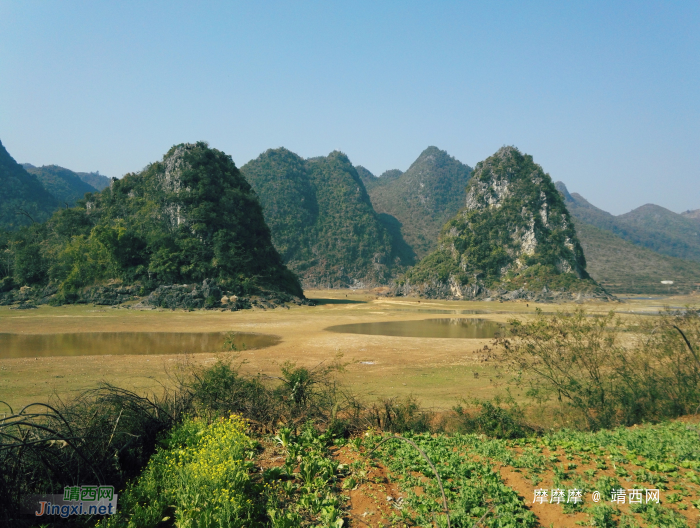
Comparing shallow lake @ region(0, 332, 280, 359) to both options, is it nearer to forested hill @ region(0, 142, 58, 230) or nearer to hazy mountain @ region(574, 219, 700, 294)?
forested hill @ region(0, 142, 58, 230)

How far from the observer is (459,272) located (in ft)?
340

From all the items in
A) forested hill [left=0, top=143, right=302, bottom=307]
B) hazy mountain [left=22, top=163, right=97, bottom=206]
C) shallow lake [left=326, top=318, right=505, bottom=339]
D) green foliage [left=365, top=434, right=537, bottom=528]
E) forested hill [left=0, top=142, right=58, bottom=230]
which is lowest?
shallow lake [left=326, top=318, right=505, bottom=339]

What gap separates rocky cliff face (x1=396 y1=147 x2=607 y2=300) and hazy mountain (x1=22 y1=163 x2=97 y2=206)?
119772 millimetres

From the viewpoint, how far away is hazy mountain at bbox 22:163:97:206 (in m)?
151

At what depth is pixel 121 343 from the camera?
25344 mm

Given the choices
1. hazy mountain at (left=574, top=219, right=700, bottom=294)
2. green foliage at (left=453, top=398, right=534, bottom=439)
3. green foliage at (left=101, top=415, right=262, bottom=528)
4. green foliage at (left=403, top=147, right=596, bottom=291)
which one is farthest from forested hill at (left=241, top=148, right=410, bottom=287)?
green foliage at (left=101, top=415, right=262, bottom=528)

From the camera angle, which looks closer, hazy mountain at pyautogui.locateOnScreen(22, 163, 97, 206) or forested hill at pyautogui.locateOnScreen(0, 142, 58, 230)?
forested hill at pyautogui.locateOnScreen(0, 142, 58, 230)

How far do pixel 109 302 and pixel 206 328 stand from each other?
2792cm

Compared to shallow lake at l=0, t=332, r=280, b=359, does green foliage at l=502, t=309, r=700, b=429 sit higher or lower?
higher

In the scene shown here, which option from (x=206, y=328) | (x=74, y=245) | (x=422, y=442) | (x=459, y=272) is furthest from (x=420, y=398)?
(x=459, y=272)

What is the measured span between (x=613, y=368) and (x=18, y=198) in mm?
128444

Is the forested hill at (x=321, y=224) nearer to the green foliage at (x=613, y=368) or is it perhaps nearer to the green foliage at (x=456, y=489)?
the green foliage at (x=613, y=368)

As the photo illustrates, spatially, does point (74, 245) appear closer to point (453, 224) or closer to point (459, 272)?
point (459, 272)

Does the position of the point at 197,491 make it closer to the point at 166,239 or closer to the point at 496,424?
the point at 496,424
